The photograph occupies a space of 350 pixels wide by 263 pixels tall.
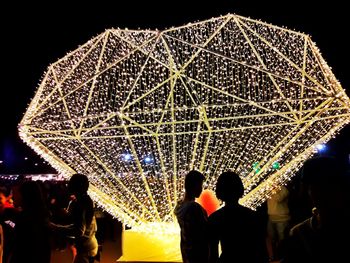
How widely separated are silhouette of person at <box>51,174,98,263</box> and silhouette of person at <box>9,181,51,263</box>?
1.58ft

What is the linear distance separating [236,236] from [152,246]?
3879 mm

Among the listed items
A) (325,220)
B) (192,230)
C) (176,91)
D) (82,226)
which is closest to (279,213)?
(176,91)

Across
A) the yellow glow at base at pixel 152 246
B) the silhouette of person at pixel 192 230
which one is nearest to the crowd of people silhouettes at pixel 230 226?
the silhouette of person at pixel 192 230

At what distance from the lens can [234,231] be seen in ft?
9.41

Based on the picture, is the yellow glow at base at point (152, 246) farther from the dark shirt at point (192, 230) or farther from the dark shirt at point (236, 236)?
the dark shirt at point (236, 236)

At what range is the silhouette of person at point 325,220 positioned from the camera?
5.65 ft

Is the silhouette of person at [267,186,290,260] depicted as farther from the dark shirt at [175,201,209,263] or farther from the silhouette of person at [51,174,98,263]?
the dark shirt at [175,201,209,263]

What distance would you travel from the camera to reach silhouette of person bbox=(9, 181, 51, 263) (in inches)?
150

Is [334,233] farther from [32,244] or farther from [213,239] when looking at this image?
[32,244]

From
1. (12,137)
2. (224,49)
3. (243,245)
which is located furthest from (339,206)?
(12,137)

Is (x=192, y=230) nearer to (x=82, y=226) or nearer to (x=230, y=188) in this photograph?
(x=230, y=188)

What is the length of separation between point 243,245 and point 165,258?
3.81 meters

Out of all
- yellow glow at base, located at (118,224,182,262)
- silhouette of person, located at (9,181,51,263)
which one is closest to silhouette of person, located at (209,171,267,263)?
silhouette of person, located at (9,181,51,263)

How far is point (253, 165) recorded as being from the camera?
7418mm
